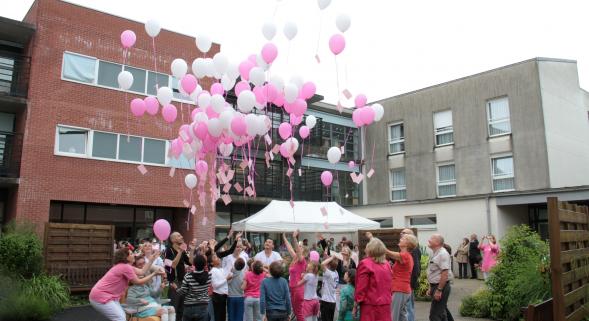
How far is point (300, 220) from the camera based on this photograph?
53.3 feet

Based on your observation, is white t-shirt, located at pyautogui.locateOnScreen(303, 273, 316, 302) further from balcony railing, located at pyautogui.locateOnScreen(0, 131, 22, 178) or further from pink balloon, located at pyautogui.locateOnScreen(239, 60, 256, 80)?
balcony railing, located at pyautogui.locateOnScreen(0, 131, 22, 178)

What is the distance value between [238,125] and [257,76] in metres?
1.01

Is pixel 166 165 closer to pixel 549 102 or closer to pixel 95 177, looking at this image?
pixel 95 177

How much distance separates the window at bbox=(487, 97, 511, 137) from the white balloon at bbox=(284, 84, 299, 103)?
A: 16308mm

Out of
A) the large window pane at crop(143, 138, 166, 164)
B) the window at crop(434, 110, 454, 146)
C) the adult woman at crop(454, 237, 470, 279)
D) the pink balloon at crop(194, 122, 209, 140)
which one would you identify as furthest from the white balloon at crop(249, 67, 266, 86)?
the window at crop(434, 110, 454, 146)

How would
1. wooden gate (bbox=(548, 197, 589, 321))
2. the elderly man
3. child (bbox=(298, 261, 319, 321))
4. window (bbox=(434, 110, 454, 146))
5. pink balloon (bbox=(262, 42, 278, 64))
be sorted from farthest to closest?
window (bbox=(434, 110, 454, 146)) < pink balloon (bbox=(262, 42, 278, 64)) < child (bbox=(298, 261, 319, 321)) < the elderly man < wooden gate (bbox=(548, 197, 589, 321))

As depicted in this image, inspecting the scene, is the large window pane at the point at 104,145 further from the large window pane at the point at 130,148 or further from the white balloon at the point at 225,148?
the white balloon at the point at 225,148

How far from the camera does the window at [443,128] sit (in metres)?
24.9

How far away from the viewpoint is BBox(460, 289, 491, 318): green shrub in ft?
35.4

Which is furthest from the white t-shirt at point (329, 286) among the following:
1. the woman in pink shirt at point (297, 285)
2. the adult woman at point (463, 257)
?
the adult woman at point (463, 257)

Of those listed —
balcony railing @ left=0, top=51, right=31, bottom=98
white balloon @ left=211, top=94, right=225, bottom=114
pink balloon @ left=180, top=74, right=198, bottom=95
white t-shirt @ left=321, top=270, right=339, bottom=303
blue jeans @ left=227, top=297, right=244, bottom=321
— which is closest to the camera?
white t-shirt @ left=321, top=270, right=339, bottom=303

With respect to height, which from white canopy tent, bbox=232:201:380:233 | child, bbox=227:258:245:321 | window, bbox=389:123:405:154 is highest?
window, bbox=389:123:405:154

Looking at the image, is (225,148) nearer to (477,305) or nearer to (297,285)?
(297,285)

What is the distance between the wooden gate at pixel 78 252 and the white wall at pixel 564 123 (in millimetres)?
18136
